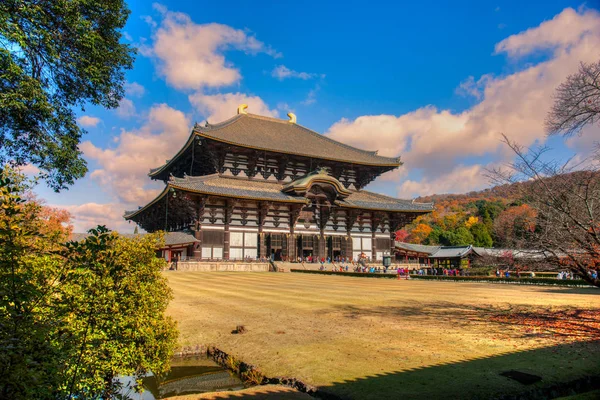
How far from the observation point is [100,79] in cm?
1273

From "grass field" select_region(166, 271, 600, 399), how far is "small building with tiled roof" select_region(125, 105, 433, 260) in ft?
75.7

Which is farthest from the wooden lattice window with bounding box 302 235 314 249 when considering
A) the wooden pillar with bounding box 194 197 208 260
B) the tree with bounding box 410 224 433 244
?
the tree with bounding box 410 224 433 244

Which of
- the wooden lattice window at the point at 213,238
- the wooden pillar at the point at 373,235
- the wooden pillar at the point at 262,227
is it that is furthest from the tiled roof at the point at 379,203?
the wooden lattice window at the point at 213,238

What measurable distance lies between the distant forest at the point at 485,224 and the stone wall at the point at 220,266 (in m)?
20.5

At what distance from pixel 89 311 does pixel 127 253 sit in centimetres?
88

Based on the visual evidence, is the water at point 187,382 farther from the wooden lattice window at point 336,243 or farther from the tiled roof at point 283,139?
the wooden lattice window at point 336,243

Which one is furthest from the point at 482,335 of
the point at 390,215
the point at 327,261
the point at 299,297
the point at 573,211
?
the point at 390,215

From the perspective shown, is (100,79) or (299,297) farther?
(299,297)

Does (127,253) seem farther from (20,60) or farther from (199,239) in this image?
(199,239)

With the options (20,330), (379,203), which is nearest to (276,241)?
(379,203)

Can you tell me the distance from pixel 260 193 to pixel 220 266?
854 cm

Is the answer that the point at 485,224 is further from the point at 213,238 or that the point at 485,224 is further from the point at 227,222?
the point at 213,238

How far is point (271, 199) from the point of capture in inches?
1459

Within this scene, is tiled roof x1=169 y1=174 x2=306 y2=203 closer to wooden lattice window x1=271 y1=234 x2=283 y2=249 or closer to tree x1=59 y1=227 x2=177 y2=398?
wooden lattice window x1=271 y1=234 x2=283 y2=249
